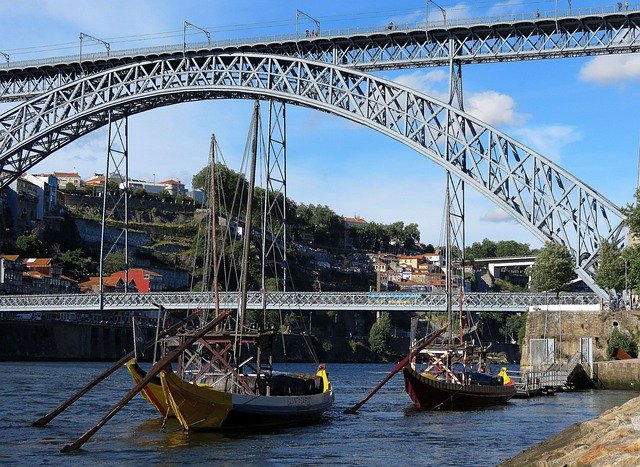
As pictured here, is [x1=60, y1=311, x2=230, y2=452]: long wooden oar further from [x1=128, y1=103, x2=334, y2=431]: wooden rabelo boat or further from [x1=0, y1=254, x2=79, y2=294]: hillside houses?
[x1=0, y1=254, x2=79, y2=294]: hillside houses

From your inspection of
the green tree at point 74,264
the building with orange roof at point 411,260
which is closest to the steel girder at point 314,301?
the green tree at point 74,264

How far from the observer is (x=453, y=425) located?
3888 cm

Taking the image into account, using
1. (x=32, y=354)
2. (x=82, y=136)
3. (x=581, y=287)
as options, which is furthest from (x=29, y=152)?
(x=581, y=287)

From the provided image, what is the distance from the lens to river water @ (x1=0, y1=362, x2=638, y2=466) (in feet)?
95.1

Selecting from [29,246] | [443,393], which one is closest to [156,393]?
[443,393]

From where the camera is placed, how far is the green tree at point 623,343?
202 feet

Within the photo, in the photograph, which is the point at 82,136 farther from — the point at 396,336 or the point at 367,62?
the point at 396,336

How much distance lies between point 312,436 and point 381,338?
9492cm

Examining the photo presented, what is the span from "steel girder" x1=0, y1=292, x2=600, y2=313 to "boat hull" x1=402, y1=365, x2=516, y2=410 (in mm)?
15296

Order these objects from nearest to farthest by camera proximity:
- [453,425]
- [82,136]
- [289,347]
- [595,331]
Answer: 1. [453,425]
2. [595,331]
3. [82,136]
4. [289,347]

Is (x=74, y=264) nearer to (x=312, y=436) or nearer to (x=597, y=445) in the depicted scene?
(x=312, y=436)

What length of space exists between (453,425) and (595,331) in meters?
26.1

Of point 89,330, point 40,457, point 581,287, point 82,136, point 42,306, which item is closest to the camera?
point 40,457

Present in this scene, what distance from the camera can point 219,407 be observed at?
33344mm
